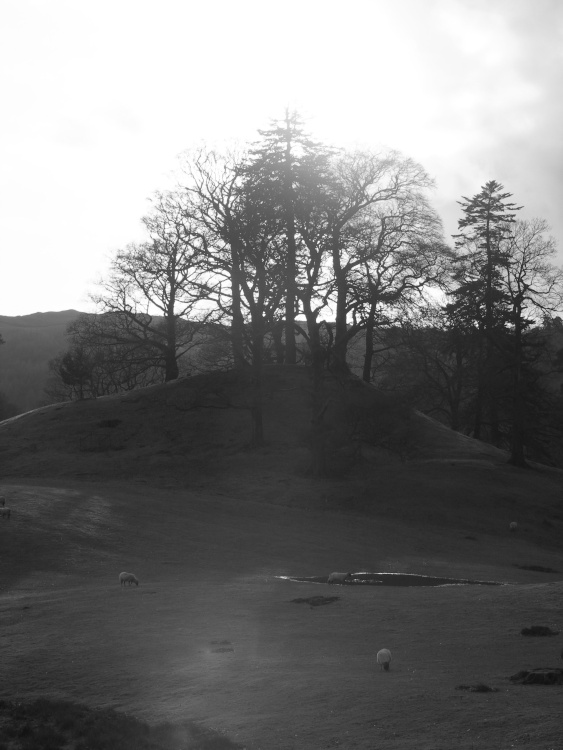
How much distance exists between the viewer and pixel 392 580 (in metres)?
25.2

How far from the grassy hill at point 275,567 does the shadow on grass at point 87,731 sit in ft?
0.63

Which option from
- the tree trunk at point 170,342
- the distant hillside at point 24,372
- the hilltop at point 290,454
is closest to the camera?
the hilltop at point 290,454

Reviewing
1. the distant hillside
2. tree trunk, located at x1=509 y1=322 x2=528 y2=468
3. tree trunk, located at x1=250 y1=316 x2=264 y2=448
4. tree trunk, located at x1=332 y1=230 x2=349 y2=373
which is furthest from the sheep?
the distant hillside

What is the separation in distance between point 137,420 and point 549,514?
26263 mm

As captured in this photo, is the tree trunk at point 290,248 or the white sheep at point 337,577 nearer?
the white sheep at point 337,577

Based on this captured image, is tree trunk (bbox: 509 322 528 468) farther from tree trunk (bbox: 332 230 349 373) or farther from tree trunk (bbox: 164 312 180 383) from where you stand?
tree trunk (bbox: 164 312 180 383)

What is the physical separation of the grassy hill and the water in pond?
1.25 m

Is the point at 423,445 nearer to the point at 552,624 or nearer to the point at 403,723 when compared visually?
the point at 552,624

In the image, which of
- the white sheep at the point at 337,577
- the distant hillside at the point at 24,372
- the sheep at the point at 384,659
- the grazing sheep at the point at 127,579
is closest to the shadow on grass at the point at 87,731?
the sheep at the point at 384,659

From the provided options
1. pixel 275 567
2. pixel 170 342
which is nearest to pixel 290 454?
pixel 170 342

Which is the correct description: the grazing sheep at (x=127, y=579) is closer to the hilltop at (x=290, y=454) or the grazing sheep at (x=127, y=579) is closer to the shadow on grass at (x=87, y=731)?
the shadow on grass at (x=87, y=731)

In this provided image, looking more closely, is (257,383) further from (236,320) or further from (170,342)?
(170,342)

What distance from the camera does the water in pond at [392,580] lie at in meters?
24.2

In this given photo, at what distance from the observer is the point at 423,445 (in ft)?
165
